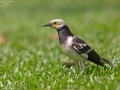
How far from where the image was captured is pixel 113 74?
729 centimetres

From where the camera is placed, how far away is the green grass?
23.1ft

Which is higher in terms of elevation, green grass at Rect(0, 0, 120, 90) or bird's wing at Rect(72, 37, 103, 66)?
bird's wing at Rect(72, 37, 103, 66)

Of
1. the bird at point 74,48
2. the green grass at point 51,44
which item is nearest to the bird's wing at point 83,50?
the bird at point 74,48

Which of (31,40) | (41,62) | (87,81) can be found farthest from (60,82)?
(31,40)

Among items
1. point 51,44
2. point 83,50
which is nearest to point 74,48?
point 83,50

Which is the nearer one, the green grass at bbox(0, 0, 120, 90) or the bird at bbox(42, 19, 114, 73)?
the green grass at bbox(0, 0, 120, 90)

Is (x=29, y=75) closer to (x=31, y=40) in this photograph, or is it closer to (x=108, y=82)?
(x=108, y=82)

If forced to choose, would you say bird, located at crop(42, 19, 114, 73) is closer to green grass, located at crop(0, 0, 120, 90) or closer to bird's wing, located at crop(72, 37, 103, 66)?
bird's wing, located at crop(72, 37, 103, 66)

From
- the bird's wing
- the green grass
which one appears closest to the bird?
the bird's wing

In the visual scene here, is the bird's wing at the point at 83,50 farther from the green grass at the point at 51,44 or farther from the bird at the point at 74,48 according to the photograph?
the green grass at the point at 51,44

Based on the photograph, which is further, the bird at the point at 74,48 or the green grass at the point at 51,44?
the bird at the point at 74,48

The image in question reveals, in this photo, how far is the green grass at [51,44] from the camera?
705 centimetres

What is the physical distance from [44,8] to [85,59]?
15.1 m

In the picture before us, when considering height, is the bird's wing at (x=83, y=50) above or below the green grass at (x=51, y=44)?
above
